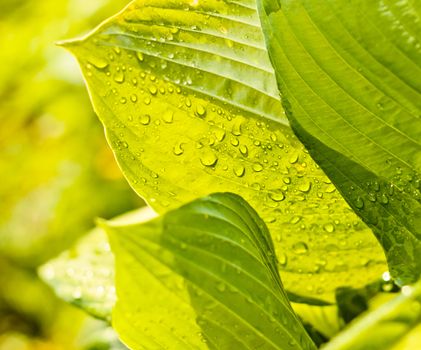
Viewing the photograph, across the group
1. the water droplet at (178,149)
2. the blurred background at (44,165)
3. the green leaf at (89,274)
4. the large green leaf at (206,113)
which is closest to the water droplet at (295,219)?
the large green leaf at (206,113)

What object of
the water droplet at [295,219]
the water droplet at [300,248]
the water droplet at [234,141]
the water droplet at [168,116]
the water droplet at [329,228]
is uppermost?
the water droplet at [168,116]

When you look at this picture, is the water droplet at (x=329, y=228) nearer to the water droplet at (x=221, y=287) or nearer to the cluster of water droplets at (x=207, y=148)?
the cluster of water droplets at (x=207, y=148)

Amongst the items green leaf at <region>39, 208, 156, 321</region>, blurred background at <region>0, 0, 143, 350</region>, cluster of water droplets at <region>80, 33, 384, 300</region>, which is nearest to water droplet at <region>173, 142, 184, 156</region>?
cluster of water droplets at <region>80, 33, 384, 300</region>

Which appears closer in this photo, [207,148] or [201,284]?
[201,284]

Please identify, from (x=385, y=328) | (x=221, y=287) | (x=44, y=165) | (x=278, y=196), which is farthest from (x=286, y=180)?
(x=44, y=165)

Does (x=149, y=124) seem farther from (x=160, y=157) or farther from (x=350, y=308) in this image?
(x=350, y=308)

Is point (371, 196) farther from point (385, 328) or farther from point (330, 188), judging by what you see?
point (385, 328)

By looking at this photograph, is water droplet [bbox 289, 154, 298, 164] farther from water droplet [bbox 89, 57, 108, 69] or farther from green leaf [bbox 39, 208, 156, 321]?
green leaf [bbox 39, 208, 156, 321]

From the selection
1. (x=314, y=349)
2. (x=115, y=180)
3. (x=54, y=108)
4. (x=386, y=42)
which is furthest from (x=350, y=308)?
(x=54, y=108)
